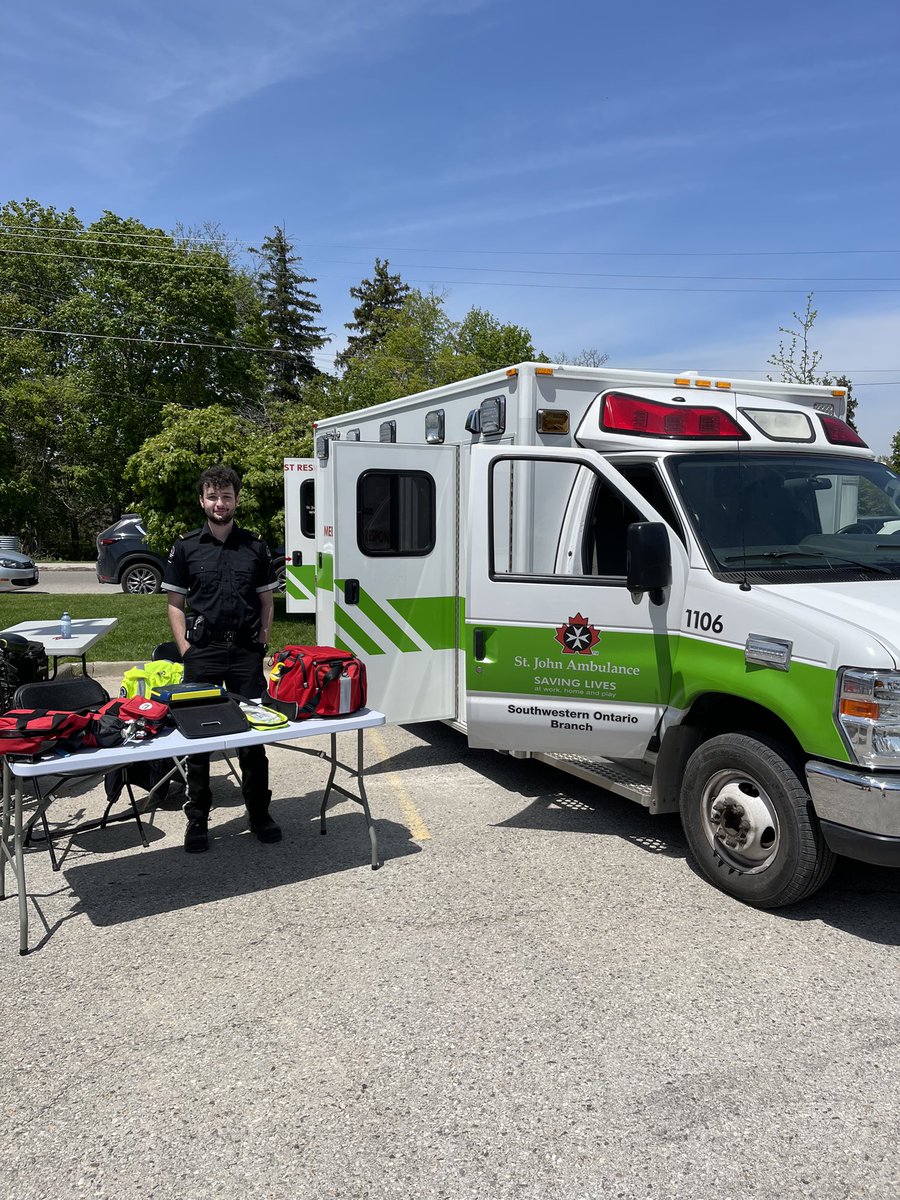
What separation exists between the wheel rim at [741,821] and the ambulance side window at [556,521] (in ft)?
4.99

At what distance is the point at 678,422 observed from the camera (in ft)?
15.9

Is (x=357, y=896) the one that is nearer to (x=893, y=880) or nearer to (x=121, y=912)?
(x=121, y=912)

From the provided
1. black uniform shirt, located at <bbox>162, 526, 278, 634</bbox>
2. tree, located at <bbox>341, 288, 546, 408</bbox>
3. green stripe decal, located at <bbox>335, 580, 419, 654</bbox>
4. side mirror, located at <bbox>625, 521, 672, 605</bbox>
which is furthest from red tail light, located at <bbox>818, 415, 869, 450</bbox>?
tree, located at <bbox>341, 288, 546, 408</bbox>

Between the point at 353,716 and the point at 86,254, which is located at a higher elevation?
the point at 86,254

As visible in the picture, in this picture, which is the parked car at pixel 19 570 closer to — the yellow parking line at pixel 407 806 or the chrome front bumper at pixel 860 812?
the yellow parking line at pixel 407 806

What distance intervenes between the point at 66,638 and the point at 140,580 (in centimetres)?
1080

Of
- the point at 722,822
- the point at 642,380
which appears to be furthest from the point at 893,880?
the point at 642,380

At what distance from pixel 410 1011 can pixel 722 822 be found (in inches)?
68.8

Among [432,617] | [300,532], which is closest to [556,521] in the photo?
[432,617]

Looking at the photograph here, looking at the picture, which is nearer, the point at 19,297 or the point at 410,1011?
the point at 410,1011

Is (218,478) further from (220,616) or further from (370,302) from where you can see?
(370,302)

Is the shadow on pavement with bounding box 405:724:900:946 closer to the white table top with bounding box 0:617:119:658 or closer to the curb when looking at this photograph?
the white table top with bounding box 0:617:119:658

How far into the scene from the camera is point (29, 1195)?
7.98 ft

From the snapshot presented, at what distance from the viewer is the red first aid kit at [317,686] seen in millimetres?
4453
